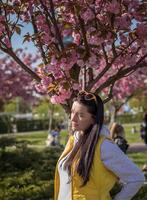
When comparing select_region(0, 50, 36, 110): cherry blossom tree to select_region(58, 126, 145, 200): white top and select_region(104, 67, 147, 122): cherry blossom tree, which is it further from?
select_region(58, 126, 145, 200): white top

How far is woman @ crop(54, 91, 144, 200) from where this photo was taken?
296cm

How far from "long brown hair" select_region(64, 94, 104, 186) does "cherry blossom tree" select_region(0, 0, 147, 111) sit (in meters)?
2.27

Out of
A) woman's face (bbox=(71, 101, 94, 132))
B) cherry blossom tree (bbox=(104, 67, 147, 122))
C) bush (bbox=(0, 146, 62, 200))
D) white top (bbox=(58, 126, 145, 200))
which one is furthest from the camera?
cherry blossom tree (bbox=(104, 67, 147, 122))

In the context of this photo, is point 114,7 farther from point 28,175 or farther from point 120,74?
point 28,175

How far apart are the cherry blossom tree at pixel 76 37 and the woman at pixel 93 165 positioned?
229 cm

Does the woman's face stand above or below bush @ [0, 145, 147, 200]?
above

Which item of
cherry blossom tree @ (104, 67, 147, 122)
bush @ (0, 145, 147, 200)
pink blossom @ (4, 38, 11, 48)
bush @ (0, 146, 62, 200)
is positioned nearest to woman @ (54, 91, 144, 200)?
pink blossom @ (4, 38, 11, 48)

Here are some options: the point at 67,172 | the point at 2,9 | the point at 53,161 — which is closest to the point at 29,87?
the point at 53,161

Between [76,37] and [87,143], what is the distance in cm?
306

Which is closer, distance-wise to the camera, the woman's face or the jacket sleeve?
the jacket sleeve

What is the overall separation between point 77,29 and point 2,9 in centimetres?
107

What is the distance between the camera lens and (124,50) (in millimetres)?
6062

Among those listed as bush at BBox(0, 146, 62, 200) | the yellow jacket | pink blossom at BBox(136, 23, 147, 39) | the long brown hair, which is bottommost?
bush at BBox(0, 146, 62, 200)

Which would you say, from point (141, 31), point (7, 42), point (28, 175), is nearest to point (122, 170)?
point (141, 31)
